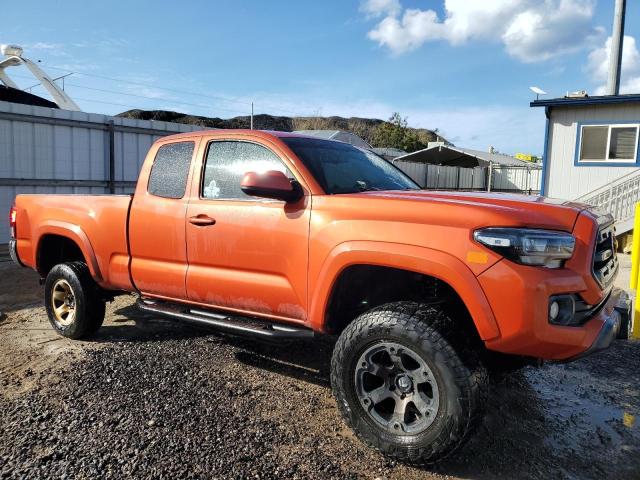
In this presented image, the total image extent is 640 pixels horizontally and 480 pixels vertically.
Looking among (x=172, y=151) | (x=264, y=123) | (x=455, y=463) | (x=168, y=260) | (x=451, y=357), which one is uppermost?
(x=264, y=123)

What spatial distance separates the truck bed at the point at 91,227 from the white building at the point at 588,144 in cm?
1239

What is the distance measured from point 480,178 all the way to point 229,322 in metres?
30.7

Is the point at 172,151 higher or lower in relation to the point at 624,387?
higher

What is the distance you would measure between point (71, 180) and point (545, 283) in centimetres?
1019

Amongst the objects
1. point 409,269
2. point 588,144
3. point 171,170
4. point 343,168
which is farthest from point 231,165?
point 588,144

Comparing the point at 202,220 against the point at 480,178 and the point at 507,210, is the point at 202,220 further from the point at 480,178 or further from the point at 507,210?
the point at 480,178

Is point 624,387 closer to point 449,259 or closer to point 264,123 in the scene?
point 449,259

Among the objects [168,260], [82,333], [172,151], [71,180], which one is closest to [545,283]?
[168,260]

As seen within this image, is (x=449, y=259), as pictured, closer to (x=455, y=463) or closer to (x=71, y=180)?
(x=455, y=463)

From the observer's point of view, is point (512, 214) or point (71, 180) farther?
point (71, 180)

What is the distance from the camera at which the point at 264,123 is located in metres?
77.5

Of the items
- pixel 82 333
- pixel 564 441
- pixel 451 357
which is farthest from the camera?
pixel 82 333

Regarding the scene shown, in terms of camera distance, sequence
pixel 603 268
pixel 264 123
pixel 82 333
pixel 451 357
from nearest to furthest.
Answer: pixel 451 357, pixel 603 268, pixel 82 333, pixel 264 123

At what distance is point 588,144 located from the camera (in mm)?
15078
